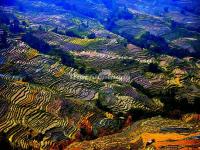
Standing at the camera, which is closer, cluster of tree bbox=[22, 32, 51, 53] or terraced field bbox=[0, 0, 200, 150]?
terraced field bbox=[0, 0, 200, 150]

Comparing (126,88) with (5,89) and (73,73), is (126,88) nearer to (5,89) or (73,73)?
(73,73)

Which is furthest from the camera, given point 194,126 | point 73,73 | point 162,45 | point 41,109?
point 162,45

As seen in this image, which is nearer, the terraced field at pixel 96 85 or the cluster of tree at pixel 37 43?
the terraced field at pixel 96 85

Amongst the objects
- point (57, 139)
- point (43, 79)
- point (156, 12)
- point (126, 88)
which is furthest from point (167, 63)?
point (156, 12)

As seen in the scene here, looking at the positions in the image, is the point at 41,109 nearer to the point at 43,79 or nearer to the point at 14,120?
the point at 14,120

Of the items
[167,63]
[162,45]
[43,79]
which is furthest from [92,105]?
[162,45]

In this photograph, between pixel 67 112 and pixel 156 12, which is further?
pixel 156 12

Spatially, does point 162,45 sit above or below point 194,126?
below

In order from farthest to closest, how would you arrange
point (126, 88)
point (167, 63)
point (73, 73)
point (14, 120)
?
point (167, 63)
point (73, 73)
point (126, 88)
point (14, 120)

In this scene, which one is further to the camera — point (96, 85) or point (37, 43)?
point (37, 43)

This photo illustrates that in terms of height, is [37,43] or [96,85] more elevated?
[96,85]
